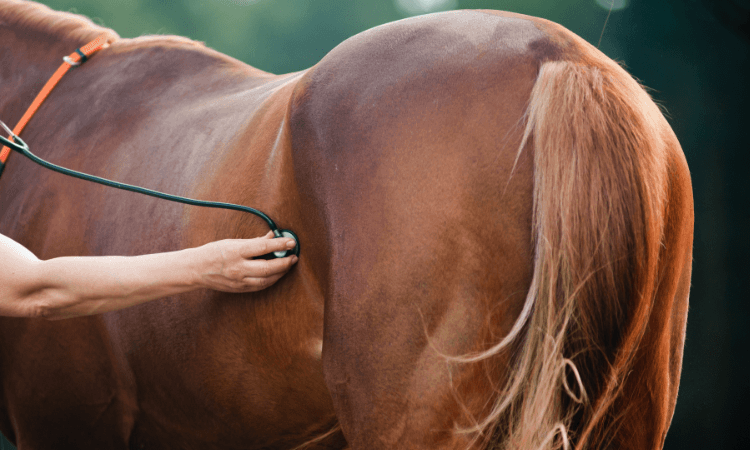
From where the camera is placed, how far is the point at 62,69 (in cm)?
146

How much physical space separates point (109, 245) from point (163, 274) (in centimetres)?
48

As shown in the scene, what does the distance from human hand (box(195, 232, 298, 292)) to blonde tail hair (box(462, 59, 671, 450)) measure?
0.33m

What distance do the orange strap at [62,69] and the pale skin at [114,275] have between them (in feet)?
2.68

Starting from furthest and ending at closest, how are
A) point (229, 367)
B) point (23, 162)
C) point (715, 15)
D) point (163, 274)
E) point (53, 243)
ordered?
point (715, 15)
point (23, 162)
point (53, 243)
point (229, 367)
point (163, 274)

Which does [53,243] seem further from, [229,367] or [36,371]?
[229,367]

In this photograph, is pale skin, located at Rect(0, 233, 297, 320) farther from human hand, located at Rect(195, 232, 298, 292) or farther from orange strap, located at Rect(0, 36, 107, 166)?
orange strap, located at Rect(0, 36, 107, 166)

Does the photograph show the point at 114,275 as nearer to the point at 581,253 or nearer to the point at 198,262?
the point at 198,262

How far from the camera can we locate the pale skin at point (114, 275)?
73cm

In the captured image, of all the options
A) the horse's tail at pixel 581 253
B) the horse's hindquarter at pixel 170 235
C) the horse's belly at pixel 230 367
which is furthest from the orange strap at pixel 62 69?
the horse's tail at pixel 581 253

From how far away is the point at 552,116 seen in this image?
2.08 feet

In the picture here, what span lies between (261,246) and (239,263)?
0.04 m

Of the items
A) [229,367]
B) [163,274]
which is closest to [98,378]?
[229,367]

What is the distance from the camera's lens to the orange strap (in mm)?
1391

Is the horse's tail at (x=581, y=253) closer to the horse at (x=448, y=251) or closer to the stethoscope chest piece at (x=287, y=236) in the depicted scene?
the horse at (x=448, y=251)
